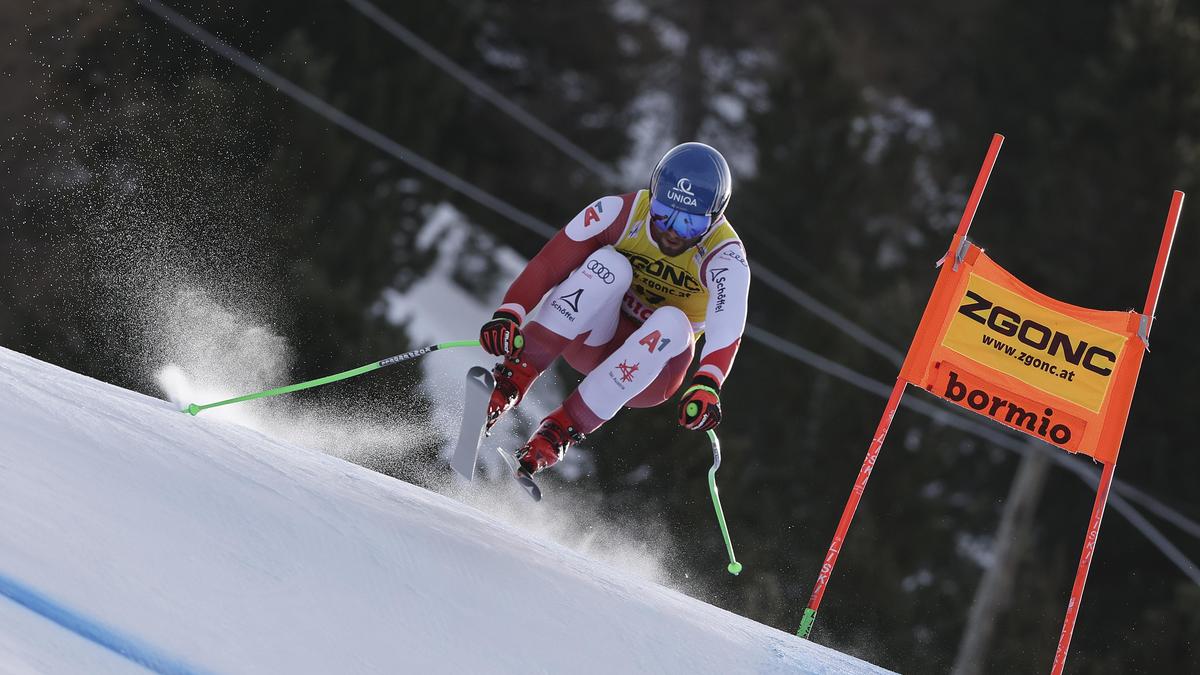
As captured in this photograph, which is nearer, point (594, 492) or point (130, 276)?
point (130, 276)

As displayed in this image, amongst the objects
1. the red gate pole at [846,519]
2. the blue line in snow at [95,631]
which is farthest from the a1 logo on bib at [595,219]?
the blue line in snow at [95,631]

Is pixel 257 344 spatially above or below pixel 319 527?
above

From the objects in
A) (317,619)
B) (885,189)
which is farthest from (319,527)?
(885,189)

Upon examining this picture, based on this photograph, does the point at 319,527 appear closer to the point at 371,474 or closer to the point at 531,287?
the point at 371,474

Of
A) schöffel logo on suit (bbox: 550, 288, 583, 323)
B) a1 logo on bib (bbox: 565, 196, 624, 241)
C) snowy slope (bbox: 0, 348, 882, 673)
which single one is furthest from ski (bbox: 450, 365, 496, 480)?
a1 logo on bib (bbox: 565, 196, 624, 241)

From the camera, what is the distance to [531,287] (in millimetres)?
5094

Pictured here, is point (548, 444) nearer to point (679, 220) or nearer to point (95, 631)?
point (679, 220)

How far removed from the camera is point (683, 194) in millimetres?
5035

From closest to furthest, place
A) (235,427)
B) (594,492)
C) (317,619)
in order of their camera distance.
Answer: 1. (317,619)
2. (235,427)
3. (594,492)

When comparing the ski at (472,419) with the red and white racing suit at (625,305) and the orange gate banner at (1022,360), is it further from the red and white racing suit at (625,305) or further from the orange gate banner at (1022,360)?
the orange gate banner at (1022,360)

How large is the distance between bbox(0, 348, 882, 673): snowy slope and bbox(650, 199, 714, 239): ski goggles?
1.26 meters

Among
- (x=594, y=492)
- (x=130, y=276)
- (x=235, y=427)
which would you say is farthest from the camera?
(x=594, y=492)

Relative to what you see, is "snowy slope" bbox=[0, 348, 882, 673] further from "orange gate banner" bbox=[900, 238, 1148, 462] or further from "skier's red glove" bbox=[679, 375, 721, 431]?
"orange gate banner" bbox=[900, 238, 1148, 462]

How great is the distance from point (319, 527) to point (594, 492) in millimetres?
6554
